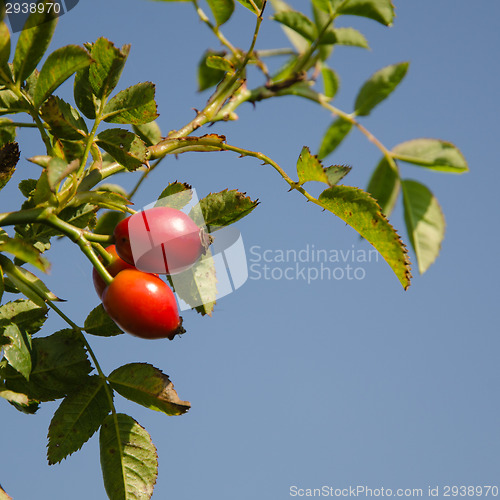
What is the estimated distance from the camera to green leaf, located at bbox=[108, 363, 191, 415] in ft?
5.26

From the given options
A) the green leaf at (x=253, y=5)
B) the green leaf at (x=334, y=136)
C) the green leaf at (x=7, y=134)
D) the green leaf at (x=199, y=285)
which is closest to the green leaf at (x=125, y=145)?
the green leaf at (x=199, y=285)

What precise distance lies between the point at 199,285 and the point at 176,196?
0.81 feet

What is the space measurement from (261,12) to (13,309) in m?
1.11

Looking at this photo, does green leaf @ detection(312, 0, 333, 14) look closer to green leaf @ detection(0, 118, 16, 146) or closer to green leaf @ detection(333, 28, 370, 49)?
green leaf @ detection(333, 28, 370, 49)

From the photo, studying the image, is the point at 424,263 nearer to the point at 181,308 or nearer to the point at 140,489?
the point at 181,308

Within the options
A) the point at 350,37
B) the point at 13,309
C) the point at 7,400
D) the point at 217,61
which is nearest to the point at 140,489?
the point at 7,400

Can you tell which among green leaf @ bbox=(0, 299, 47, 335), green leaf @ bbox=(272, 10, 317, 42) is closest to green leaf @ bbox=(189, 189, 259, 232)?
green leaf @ bbox=(0, 299, 47, 335)

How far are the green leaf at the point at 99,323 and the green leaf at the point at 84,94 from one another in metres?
0.53

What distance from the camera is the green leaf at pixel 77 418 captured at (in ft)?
5.41

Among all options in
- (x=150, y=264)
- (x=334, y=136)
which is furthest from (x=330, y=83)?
(x=150, y=264)

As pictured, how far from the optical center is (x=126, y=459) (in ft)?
5.48

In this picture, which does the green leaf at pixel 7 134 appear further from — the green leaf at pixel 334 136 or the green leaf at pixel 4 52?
the green leaf at pixel 334 136

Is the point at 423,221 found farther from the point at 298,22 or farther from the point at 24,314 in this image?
the point at 24,314

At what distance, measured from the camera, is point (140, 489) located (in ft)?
5.41
